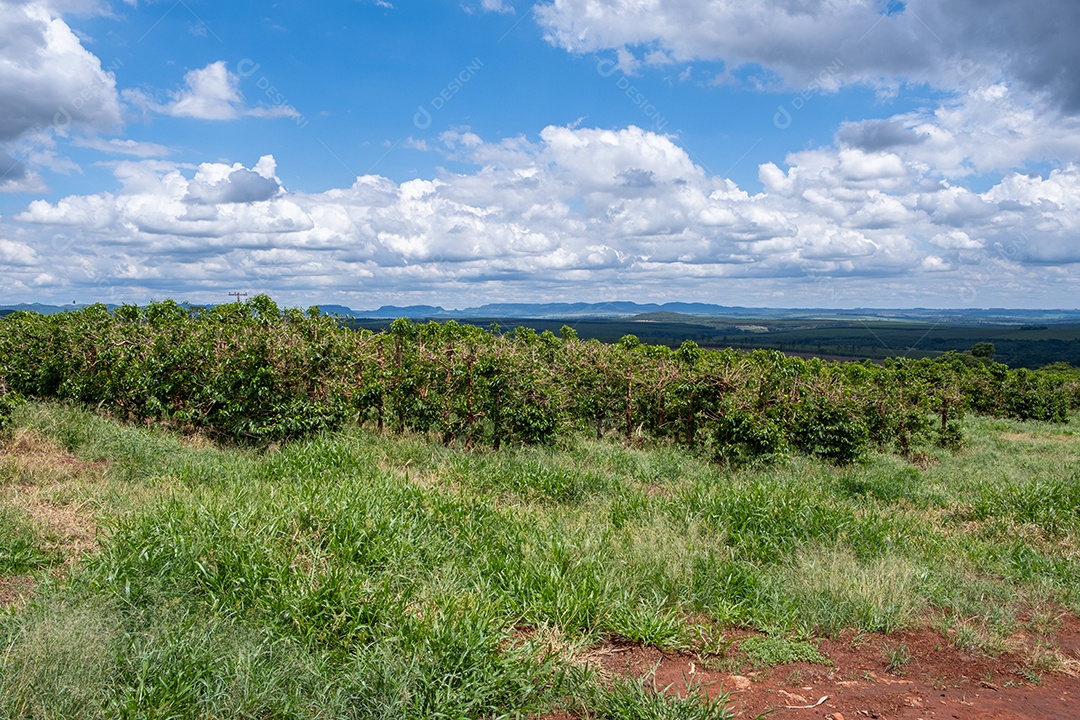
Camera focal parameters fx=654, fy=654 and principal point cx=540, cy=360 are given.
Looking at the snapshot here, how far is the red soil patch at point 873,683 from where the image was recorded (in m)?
3.39

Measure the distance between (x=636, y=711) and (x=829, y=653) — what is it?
1.61 meters

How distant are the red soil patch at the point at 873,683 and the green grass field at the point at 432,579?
14 centimetres

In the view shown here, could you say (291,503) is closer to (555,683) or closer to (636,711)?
(555,683)

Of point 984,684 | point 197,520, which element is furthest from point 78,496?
point 984,684

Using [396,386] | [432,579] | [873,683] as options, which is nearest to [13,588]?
[432,579]

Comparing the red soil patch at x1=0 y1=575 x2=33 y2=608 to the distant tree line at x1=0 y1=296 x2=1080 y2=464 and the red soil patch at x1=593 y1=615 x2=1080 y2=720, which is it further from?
the distant tree line at x1=0 y1=296 x2=1080 y2=464

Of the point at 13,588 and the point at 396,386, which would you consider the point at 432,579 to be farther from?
the point at 396,386

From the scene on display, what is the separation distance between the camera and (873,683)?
368 cm

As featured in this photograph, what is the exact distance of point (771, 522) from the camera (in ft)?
20.4

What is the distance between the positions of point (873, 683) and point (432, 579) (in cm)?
268

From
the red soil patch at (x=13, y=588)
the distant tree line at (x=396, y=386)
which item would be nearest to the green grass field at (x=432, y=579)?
the red soil patch at (x=13, y=588)

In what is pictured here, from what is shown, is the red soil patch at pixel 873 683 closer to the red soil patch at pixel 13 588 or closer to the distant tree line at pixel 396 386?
the red soil patch at pixel 13 588

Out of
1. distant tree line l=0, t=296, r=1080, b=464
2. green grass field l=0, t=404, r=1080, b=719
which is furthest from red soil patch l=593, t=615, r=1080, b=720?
distant tree line l=0, t=296, r=1080, b=464

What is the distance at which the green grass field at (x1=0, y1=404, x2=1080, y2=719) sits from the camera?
311cm
